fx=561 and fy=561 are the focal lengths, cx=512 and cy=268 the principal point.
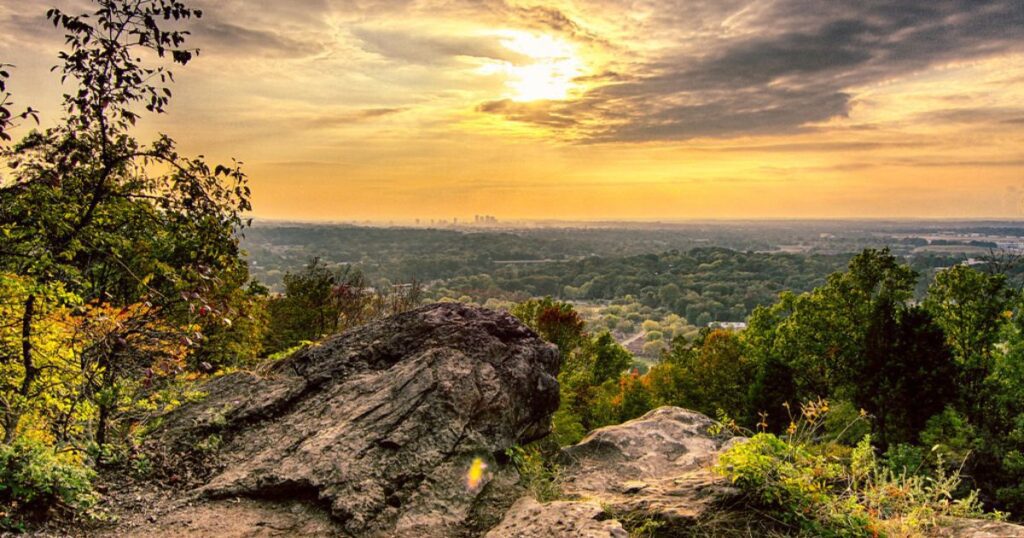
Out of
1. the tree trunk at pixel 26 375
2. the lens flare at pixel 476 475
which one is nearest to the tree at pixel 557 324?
the lens flare at pixel 476 475

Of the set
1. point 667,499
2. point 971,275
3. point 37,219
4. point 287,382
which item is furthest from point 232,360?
point 971,275

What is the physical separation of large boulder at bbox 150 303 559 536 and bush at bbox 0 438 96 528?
4.32ft

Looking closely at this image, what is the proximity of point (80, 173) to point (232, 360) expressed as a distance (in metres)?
24.7

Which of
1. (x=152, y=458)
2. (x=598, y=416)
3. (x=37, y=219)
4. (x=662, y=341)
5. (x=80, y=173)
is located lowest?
(x=662, y=341)

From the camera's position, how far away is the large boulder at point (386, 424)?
735 centimetres

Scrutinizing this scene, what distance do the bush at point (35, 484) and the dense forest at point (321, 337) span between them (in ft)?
0.07

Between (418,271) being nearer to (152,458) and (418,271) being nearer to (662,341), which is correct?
(662,341)

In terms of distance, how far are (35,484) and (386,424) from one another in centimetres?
402

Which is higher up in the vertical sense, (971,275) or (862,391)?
(971,275)

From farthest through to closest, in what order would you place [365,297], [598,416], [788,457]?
1. [365,297]
2. [598,416]
3. [788,457]

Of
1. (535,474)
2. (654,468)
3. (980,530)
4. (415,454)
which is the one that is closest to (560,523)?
(535,474)

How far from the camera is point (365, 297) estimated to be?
4356 cm

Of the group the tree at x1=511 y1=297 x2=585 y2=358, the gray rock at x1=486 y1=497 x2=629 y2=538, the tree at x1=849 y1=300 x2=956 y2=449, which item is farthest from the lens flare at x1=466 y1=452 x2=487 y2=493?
→ the tree at x1=511 y1=297 x2=585 y2=358

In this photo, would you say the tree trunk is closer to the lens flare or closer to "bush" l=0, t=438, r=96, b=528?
"bush" l=0, t=438, r=96, b=528
